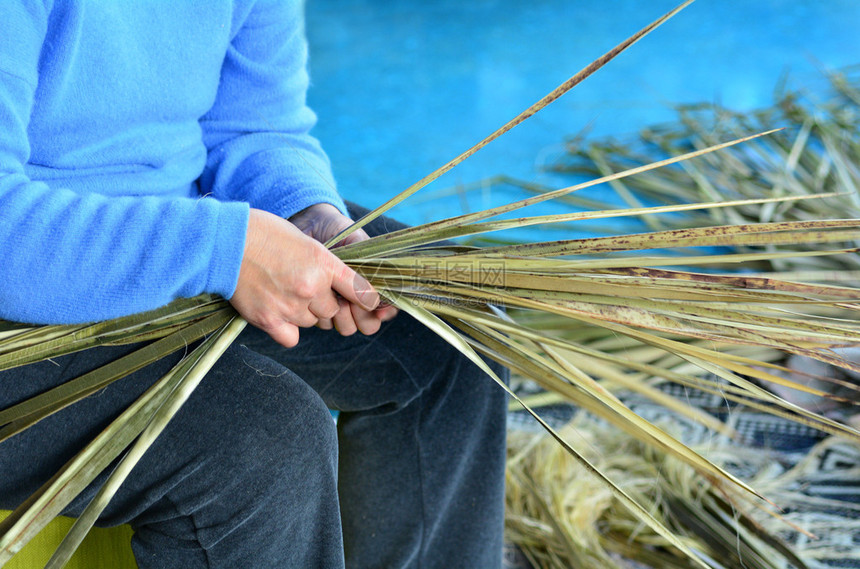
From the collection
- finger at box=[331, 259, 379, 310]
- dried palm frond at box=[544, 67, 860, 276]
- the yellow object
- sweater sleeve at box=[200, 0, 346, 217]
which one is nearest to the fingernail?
finger at box=[331, 259, 379, 310]

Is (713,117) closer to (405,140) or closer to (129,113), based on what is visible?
(405,140)

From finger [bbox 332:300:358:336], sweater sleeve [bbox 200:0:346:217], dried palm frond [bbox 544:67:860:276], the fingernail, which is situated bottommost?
finger [bbox 332:300:358:336]

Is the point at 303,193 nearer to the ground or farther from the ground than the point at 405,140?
nearer to the ground

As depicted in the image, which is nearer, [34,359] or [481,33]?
[34,359]

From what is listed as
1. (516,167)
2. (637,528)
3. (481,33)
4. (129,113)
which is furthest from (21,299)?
(481,33)

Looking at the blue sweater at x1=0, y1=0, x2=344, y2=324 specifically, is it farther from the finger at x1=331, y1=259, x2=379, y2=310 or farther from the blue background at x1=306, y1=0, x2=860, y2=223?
the blue background at x1=306, y1=0, x2=860, y2=223

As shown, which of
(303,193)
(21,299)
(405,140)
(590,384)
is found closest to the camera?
(21,299)

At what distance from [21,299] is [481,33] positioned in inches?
139

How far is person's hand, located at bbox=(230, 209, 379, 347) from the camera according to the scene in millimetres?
834

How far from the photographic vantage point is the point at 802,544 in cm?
135

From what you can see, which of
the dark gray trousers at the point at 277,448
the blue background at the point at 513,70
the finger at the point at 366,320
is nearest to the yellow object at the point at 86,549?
the dark gray trousers at the point at 277,448

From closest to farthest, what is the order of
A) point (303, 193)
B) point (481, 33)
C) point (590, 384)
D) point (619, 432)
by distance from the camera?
point (590, 384)
point (303, 193)
point (619, 432)
point (481, 33)

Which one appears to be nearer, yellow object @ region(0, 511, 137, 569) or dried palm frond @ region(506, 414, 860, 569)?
yellow object @ region(0, 511, 137, 569)

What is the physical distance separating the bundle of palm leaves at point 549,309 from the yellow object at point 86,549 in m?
0.16
